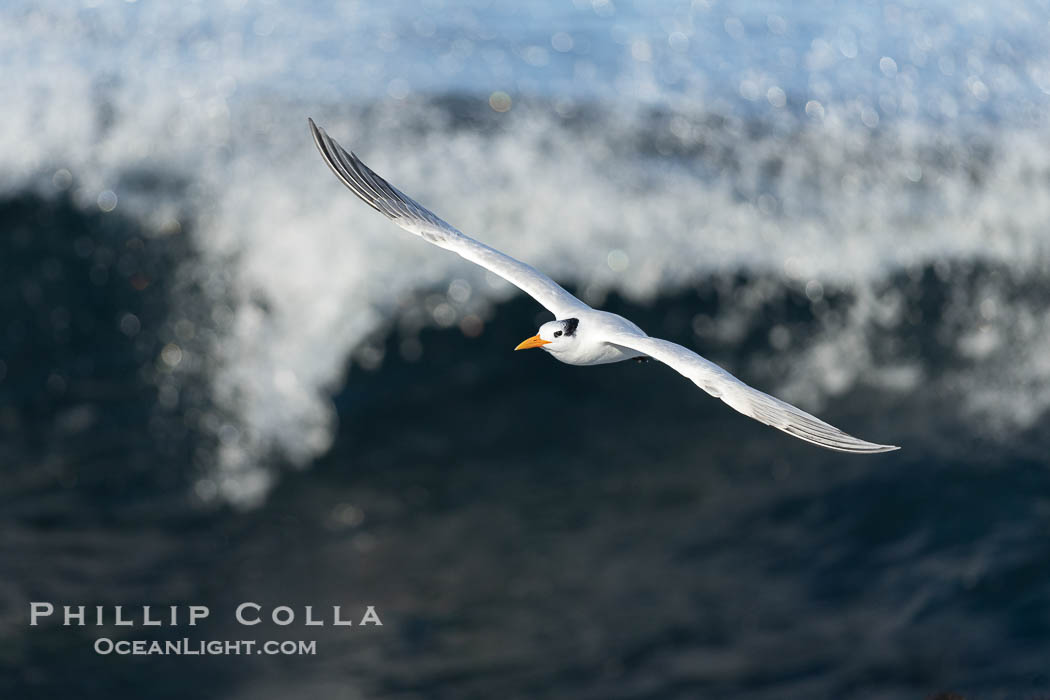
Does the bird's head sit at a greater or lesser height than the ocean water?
lesser

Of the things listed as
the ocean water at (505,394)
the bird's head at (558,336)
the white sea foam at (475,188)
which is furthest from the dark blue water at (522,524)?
the bird's head at (558,336)

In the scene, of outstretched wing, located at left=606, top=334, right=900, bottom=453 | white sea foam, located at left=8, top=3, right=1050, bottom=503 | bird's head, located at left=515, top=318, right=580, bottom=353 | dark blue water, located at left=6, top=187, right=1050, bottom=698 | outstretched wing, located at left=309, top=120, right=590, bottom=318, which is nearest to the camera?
outstretched wing, located at left=606, top=334, right=900, bottom=453

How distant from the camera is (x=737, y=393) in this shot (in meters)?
5.35

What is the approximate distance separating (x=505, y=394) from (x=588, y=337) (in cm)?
961

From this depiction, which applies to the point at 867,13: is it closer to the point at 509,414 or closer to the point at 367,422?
the point at 509,414

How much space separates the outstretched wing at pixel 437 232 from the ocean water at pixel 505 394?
752 cm

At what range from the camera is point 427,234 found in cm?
696

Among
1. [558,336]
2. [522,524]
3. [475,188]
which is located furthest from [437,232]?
[475,188]

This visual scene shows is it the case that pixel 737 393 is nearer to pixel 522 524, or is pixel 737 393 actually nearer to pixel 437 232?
pixel 437 232

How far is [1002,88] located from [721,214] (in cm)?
870

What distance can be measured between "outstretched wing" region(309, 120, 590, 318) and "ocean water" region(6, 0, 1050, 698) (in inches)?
296

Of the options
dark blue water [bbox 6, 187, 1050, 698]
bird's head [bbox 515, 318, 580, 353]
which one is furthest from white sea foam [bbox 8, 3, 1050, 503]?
bird's head [bbox 515, 318, 580, 353]

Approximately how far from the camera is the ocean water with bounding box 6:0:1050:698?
13.4 m

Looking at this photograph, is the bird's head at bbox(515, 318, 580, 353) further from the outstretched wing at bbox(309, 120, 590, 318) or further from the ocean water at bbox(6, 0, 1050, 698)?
the ocean water at bbox(6, 0, 1050, 698)
